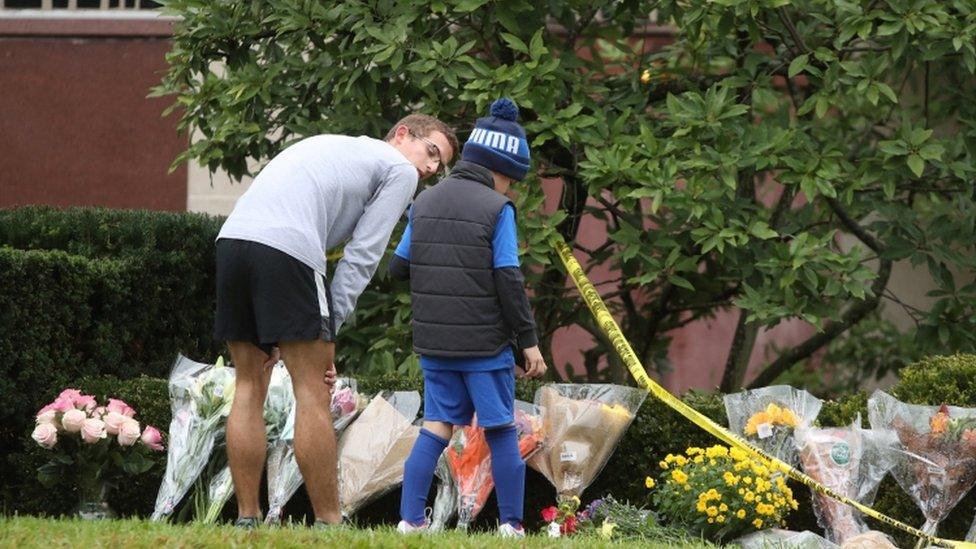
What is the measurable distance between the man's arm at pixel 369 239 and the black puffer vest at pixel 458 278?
0.14 metres

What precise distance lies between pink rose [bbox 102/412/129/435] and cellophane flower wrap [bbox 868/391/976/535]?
10.3 ft

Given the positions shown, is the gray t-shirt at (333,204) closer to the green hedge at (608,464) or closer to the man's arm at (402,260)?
the man's arm at (402,260)

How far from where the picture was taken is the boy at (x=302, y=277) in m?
5.78

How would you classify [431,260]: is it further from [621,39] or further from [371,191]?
[621,39]

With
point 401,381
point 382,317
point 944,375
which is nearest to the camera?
point 944,375

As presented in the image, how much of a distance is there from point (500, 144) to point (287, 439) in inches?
62.1

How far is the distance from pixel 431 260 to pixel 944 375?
7.14 ft

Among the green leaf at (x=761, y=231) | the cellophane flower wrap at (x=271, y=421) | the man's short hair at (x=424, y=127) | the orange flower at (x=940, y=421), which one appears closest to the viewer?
the orange flower at (x=940, y=421)

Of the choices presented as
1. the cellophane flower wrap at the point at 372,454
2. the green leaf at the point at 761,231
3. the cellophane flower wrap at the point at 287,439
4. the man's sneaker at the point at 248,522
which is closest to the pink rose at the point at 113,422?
the cellophane flower wrap at the point at 287,439

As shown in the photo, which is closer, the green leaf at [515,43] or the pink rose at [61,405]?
the pink rose at [61,405]

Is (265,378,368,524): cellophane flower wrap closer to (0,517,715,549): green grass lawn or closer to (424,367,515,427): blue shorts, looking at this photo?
(424,367,515,427): blue shorts

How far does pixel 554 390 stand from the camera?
259 inches

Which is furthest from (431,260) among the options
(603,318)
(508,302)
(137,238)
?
(137,238)

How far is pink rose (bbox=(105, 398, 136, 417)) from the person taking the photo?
6.51 metres
